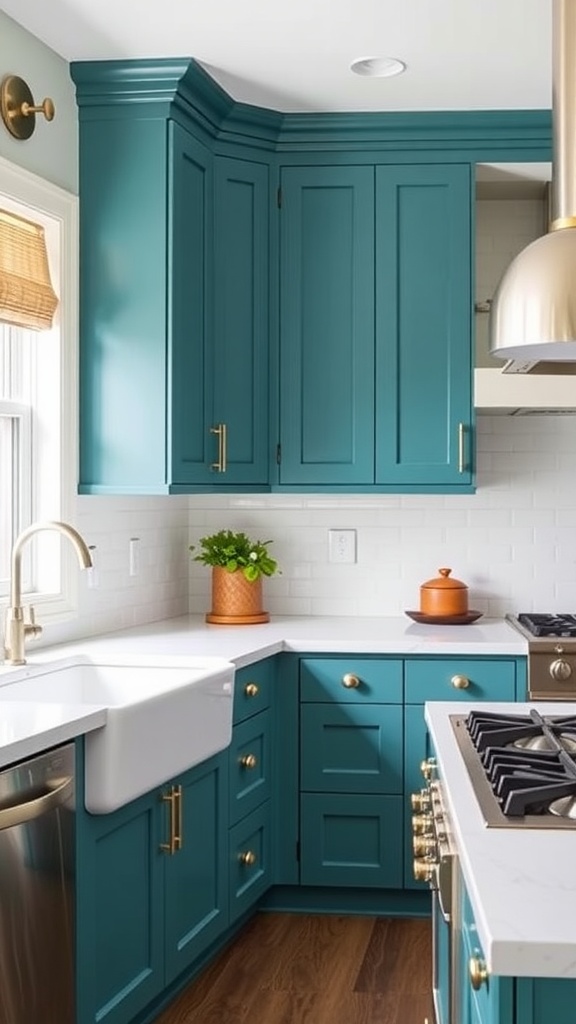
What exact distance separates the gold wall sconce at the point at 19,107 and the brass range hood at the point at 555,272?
1.72 metres

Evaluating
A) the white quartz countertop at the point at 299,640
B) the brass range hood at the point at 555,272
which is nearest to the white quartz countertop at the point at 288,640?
the white quartz countertop at the point at 299,640

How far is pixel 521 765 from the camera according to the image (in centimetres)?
198

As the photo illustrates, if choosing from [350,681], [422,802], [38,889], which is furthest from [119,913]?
[350,681]

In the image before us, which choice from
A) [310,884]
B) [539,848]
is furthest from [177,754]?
[539,848]

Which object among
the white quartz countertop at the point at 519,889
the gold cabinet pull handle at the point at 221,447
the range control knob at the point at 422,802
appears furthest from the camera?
the gold cabinet pull handle at the point at 221,447

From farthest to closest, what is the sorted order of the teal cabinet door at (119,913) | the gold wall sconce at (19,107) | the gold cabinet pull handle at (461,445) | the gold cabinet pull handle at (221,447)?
1. the gold cabinet pull handle at (461,445)
2. the gold cabinet pull handle at (221,447)
3. the gold wall sconce at (19,107)
4. the teal cabinet door at (119,913)

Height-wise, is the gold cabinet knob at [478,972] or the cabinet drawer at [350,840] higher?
the gold cabinet knob at [478,972]

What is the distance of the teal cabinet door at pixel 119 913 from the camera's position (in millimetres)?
2621

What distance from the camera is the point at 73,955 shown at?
2.55m

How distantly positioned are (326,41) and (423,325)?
3.43 ft

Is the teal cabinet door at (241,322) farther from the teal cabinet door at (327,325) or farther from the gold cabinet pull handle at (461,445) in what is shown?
the gold cabinet pull handle at (461,445)

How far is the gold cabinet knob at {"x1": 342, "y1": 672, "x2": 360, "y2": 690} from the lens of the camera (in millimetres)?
3908

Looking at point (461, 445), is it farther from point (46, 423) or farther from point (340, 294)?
point (46, 423)

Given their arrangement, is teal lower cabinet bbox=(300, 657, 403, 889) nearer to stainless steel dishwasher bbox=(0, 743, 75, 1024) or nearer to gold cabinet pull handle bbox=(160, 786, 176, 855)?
gold cabinet pull handle bbox=(160, 786, 176, 855)
